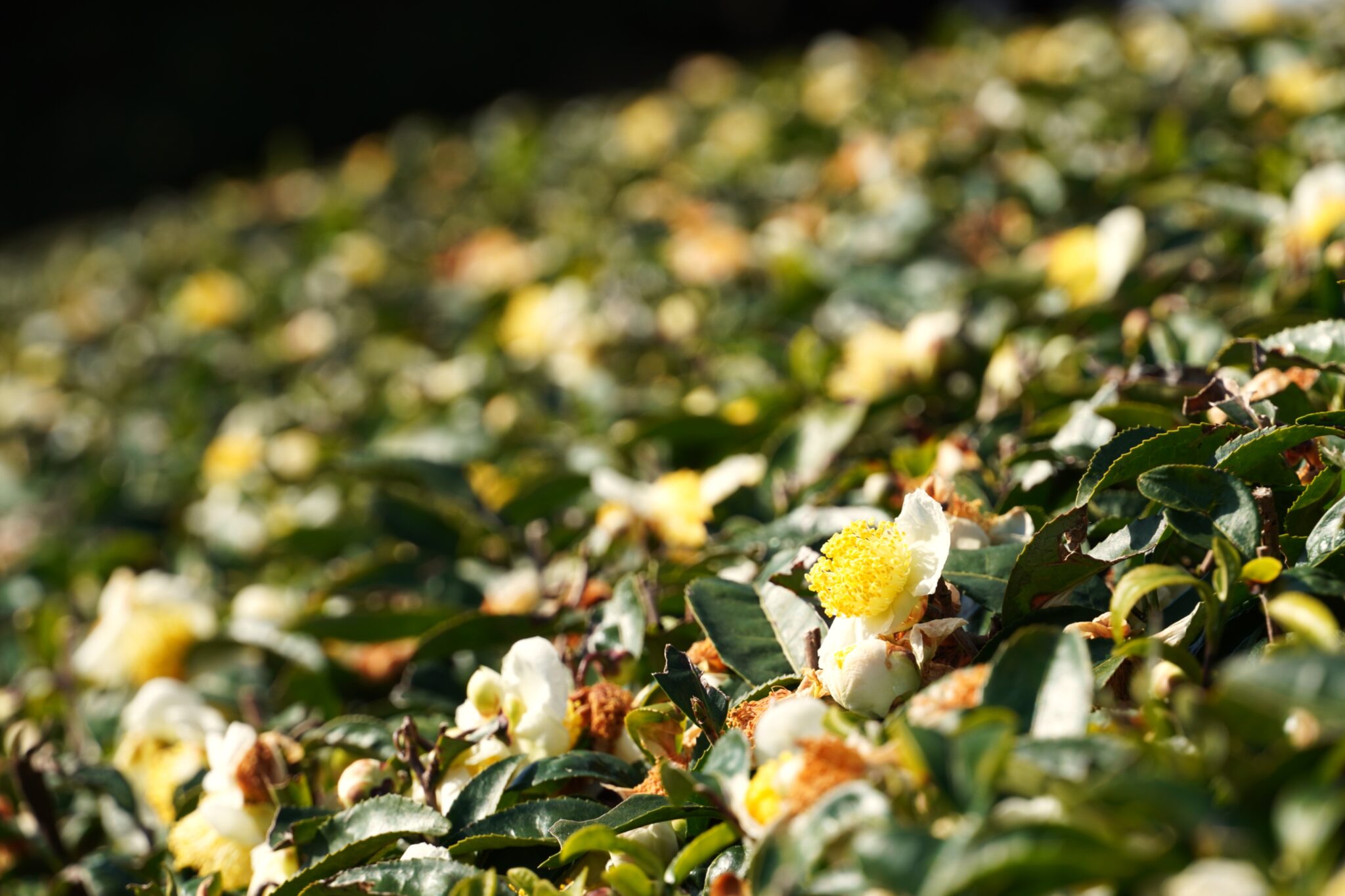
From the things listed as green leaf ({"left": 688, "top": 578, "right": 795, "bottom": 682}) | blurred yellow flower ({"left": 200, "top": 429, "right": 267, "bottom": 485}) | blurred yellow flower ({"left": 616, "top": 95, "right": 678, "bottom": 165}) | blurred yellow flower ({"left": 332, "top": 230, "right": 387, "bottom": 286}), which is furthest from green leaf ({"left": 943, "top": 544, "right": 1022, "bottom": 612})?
blurred yellow flower ({"left": 616, "top": 95, "right": 678, "bottom": 165})

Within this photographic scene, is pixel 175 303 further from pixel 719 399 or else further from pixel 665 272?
pixel 719 399

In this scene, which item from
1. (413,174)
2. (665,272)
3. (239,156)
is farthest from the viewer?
Answer: (239,156)

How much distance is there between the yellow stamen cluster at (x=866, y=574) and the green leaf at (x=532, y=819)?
0.19 m

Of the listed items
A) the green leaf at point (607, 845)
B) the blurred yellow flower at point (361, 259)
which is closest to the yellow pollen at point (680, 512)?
the green leaf at point (607, 845)

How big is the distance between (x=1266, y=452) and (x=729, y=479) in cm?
50

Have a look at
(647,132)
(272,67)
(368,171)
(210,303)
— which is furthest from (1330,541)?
(272,67)

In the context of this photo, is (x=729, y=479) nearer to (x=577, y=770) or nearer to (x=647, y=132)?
(x=577, y=770)

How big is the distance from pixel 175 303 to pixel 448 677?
78.8 inches

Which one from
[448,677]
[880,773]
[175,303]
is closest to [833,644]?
[880,773]

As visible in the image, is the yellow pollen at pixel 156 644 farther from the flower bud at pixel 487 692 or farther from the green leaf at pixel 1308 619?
the green leaf at pixel 1308 619

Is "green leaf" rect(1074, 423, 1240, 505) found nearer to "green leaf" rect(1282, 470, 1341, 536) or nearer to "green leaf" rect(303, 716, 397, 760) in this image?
"green leaf" rect(1282, 470, 1341, 536)

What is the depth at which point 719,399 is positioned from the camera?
4.74 feet

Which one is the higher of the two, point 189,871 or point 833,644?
point 833,644

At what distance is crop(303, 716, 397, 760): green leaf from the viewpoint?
93 centimetres
